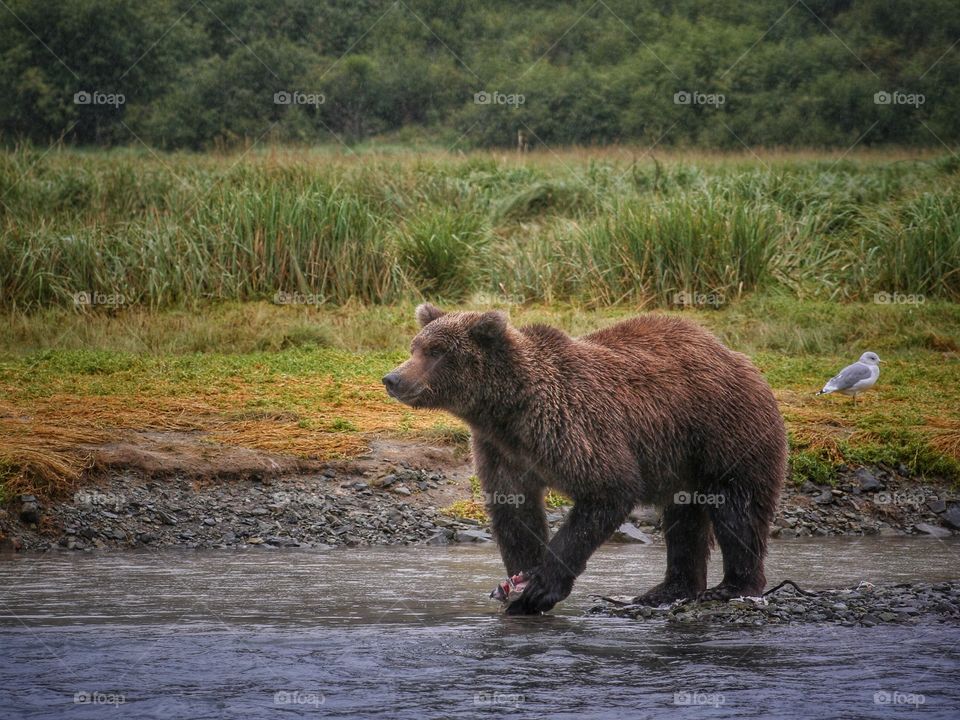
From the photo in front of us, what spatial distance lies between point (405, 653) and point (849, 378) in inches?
297

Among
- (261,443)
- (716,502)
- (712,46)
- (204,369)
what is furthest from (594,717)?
(712,46)

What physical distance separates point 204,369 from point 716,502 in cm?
808

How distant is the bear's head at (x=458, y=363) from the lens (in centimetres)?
748

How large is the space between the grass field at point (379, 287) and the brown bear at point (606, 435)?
399cm

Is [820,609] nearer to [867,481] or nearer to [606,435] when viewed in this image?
[606,435]

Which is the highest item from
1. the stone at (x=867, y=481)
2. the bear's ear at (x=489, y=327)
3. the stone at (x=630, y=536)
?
the bear's ear at (x=489, y=327)

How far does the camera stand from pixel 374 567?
9.38 meters

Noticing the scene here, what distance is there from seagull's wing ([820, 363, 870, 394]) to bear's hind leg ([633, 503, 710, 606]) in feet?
17.8

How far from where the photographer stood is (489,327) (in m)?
7.52

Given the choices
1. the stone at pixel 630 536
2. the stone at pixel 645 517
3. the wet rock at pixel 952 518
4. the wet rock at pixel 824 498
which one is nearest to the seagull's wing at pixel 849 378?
the wet rock at pixel 824 498

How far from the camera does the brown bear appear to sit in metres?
7.39

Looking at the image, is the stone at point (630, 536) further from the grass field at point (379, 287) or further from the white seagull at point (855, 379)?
the white seagull at point (855, 379)

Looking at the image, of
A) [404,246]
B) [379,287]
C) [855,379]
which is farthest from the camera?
[404,246]

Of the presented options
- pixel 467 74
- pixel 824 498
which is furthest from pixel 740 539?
pixel 467 74
